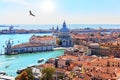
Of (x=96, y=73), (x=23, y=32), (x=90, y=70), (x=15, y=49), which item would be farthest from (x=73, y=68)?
(x=23, y=32)

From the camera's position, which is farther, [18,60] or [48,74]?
[18,60]

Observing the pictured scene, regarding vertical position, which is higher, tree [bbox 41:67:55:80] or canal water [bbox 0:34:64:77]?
tree [bbox 41:67:55:80]

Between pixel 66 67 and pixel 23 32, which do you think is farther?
pixel 23 32

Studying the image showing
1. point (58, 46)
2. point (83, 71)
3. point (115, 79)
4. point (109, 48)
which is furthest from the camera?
point (58, 46)

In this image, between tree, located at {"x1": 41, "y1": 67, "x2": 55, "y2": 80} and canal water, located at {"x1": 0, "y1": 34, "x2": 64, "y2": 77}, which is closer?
tree, located at {"x1": 41, "y1": 67, "x2": 55, "y2": 80}

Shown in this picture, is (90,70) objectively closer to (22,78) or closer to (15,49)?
(22,78)

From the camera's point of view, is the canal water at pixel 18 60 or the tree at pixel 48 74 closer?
the tree at pixel 48 74

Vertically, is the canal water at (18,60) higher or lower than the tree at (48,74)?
lower

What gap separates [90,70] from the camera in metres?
11.3

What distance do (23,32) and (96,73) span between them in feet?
131

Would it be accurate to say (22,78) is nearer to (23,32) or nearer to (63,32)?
(63,32)

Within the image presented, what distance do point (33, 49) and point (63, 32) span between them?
361 centimetres

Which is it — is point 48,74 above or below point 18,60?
above

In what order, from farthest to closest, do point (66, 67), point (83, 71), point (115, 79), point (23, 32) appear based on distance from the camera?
point (23, 32) < point (66, 67) < point (83, 71) < point (115, 79)
